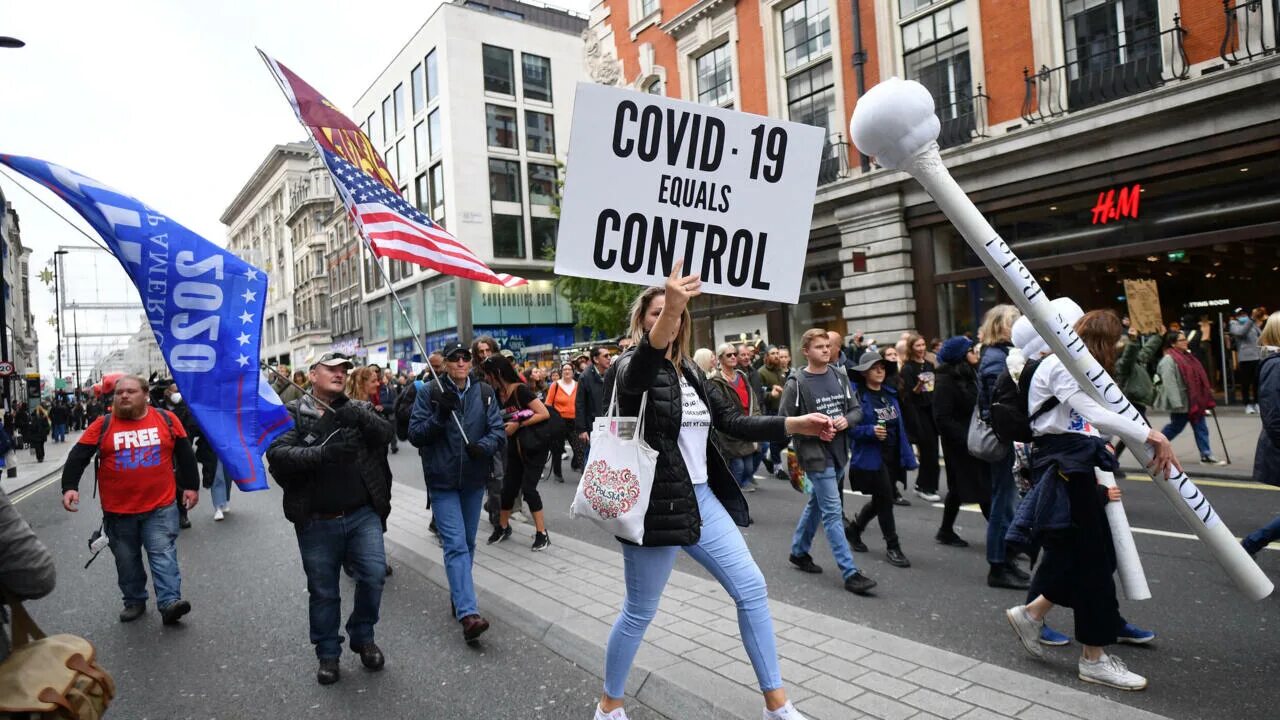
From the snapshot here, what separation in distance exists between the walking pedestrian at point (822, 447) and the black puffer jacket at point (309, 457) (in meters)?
2.93

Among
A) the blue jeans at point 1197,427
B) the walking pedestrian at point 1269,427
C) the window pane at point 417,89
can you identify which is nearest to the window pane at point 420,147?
the window pane at point 417,89

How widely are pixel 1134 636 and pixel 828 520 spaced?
1.98 m

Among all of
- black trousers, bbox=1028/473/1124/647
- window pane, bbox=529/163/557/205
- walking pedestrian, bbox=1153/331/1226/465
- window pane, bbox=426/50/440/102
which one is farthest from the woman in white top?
window pane, bbox=426/50/440/102

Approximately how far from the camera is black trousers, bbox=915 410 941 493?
811 cm

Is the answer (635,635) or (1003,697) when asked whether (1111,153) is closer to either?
(1003,697)

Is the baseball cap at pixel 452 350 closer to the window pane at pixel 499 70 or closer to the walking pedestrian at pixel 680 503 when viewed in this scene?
the walking pedestrian at pixel 680 503

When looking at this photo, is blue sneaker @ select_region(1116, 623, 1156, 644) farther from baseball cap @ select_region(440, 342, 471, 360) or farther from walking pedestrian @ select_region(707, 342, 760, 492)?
baseball cap @ select_region(440, 342, 471, 360)

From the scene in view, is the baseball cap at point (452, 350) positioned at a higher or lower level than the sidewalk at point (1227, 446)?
higher

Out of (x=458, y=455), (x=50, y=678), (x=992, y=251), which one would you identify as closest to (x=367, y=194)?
(x=458, y=455)

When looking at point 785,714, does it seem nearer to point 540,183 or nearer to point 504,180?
point 504,180

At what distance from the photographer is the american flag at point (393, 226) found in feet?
19.9

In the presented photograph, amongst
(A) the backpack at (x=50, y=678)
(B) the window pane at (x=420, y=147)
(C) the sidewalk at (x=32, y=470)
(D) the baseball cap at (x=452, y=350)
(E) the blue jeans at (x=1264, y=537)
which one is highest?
(B) the window pane at (x=420, y=147)

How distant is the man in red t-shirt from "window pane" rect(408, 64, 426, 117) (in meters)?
44.0

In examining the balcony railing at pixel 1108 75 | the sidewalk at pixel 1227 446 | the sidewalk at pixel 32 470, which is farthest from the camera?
the sidewalk at pixel 32 470
